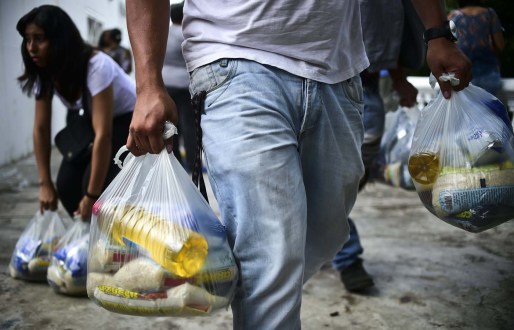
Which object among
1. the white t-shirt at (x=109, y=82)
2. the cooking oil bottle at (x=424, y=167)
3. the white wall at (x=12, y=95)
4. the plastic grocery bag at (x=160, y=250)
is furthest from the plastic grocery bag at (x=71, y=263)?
the white wall at (x=12, y=95)

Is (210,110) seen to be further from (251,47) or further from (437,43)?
(437,43)

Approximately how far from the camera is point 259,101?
5.02 feet

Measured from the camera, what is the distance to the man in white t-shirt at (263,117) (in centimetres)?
150

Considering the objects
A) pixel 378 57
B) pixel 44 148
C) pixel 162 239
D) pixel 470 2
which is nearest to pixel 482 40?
pixel 470 2

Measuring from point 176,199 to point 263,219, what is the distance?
244 mm

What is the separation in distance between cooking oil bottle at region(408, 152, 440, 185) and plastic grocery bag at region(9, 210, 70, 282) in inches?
82.8

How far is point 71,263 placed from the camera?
3.12m

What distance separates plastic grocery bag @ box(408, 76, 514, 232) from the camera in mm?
2014

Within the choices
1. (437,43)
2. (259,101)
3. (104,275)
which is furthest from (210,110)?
(437,43)

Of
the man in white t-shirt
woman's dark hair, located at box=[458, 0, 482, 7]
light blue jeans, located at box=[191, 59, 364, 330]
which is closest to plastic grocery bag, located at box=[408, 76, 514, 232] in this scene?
the man in white t-shirt

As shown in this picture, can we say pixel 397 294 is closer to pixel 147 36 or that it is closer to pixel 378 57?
pixel 378 57

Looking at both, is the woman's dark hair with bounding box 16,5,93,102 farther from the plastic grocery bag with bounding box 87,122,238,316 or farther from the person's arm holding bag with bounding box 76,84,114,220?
the plastic grocery bag with bounding box 87,122,238,316

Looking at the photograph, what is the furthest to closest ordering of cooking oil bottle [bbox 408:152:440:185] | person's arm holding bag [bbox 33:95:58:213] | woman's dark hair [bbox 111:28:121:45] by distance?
woman's dark hair [bbox 111:28:121:45], person's arm holding bag [bbox 33:95:58:213], cooking oil bottle [bbox 408:152:440:185]

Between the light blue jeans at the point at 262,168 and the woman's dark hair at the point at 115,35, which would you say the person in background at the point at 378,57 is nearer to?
the light blue jeans at the point at 262,168
